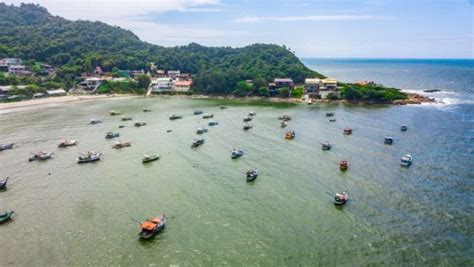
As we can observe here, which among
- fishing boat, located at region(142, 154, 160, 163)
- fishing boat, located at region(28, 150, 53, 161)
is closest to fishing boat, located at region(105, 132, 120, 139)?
fishing boat, located at region(28, 150, 53, 161)

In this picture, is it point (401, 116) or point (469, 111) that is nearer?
point (401, 116)

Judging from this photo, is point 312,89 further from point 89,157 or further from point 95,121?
point 89,157

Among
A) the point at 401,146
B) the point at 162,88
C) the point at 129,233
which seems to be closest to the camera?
the point at 129,233

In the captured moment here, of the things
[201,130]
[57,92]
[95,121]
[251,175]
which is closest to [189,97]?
[57,92]

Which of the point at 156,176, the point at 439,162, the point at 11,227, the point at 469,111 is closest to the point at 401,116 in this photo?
the point at 469,111

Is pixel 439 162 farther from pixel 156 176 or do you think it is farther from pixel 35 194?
pixel 35 194

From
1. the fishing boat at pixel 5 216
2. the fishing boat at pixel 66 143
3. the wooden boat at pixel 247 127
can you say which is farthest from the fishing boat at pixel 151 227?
the wooden boat at pixel 247 127
